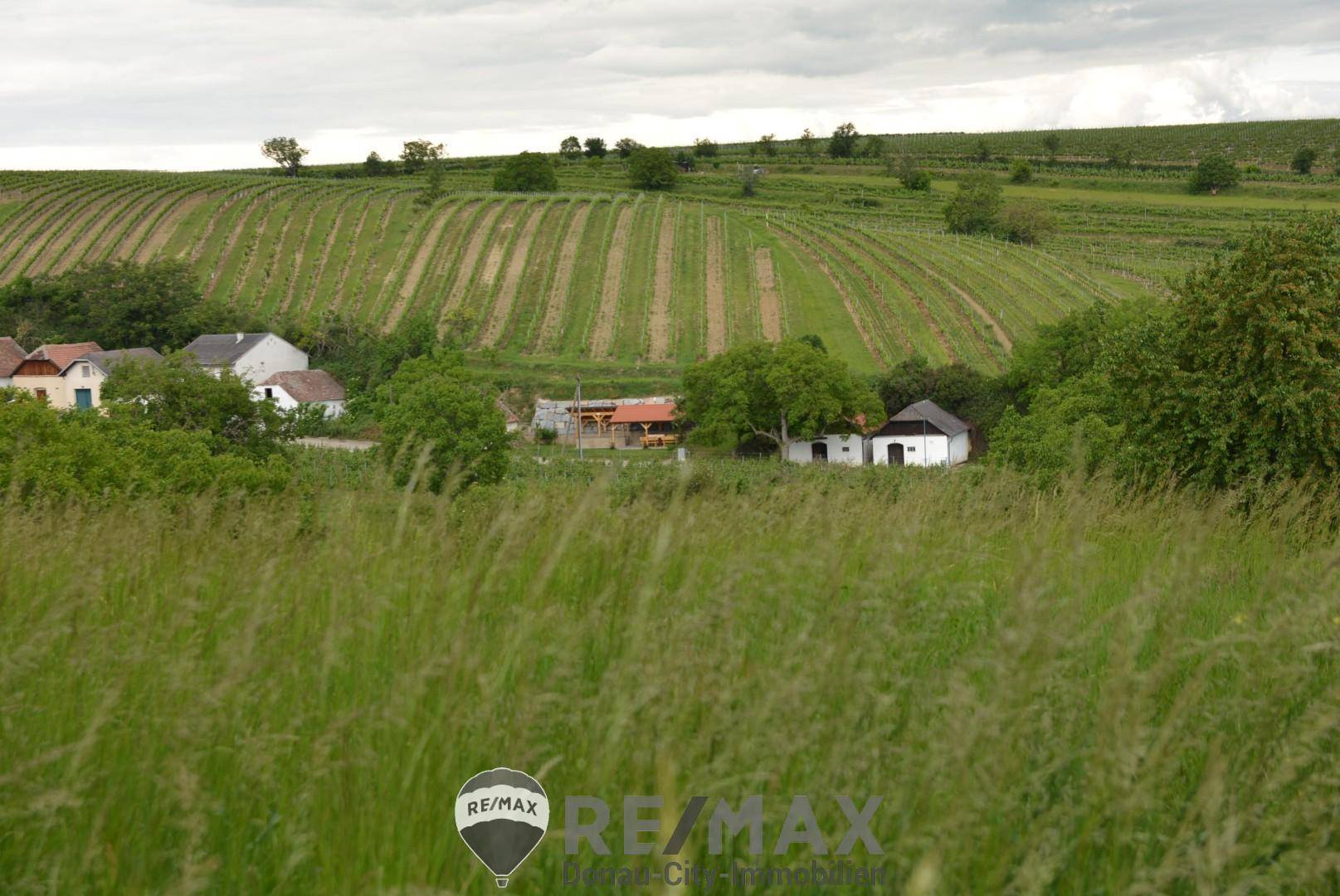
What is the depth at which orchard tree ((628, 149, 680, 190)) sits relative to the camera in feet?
385

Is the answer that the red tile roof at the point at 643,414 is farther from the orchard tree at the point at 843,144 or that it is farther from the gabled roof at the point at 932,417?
the orchard tree at the point at 843,144

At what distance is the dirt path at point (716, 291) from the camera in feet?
237

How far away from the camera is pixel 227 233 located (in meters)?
94.1

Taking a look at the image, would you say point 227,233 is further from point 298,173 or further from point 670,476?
point 670,476

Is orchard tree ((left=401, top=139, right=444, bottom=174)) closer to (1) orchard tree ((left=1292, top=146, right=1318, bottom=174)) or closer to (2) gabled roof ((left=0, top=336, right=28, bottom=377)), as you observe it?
(2) gabled roof ((left=0, top=336, right=28, bottom=377))

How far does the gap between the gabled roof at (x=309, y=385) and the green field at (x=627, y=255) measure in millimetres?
9090

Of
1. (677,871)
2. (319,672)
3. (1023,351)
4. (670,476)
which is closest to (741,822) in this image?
(677,871)

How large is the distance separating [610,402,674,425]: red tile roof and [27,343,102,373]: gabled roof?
34720mm

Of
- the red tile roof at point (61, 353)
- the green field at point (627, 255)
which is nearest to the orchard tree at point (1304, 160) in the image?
the green field at point (627, 255)

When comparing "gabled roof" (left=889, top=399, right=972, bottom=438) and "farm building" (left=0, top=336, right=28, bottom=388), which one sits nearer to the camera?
"gabled roof" (left=889, top=399, right=972, bottom=438)

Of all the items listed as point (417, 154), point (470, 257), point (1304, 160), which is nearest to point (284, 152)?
point (417, 154)

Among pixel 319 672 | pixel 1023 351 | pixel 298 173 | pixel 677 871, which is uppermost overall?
pixel 298 173

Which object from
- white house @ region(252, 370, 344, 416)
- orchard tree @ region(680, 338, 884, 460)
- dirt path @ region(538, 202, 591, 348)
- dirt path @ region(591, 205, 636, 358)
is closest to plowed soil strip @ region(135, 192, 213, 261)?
white house @ region(252, 370, 344, 416)

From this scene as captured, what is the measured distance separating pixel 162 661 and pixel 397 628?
726 millimetres
